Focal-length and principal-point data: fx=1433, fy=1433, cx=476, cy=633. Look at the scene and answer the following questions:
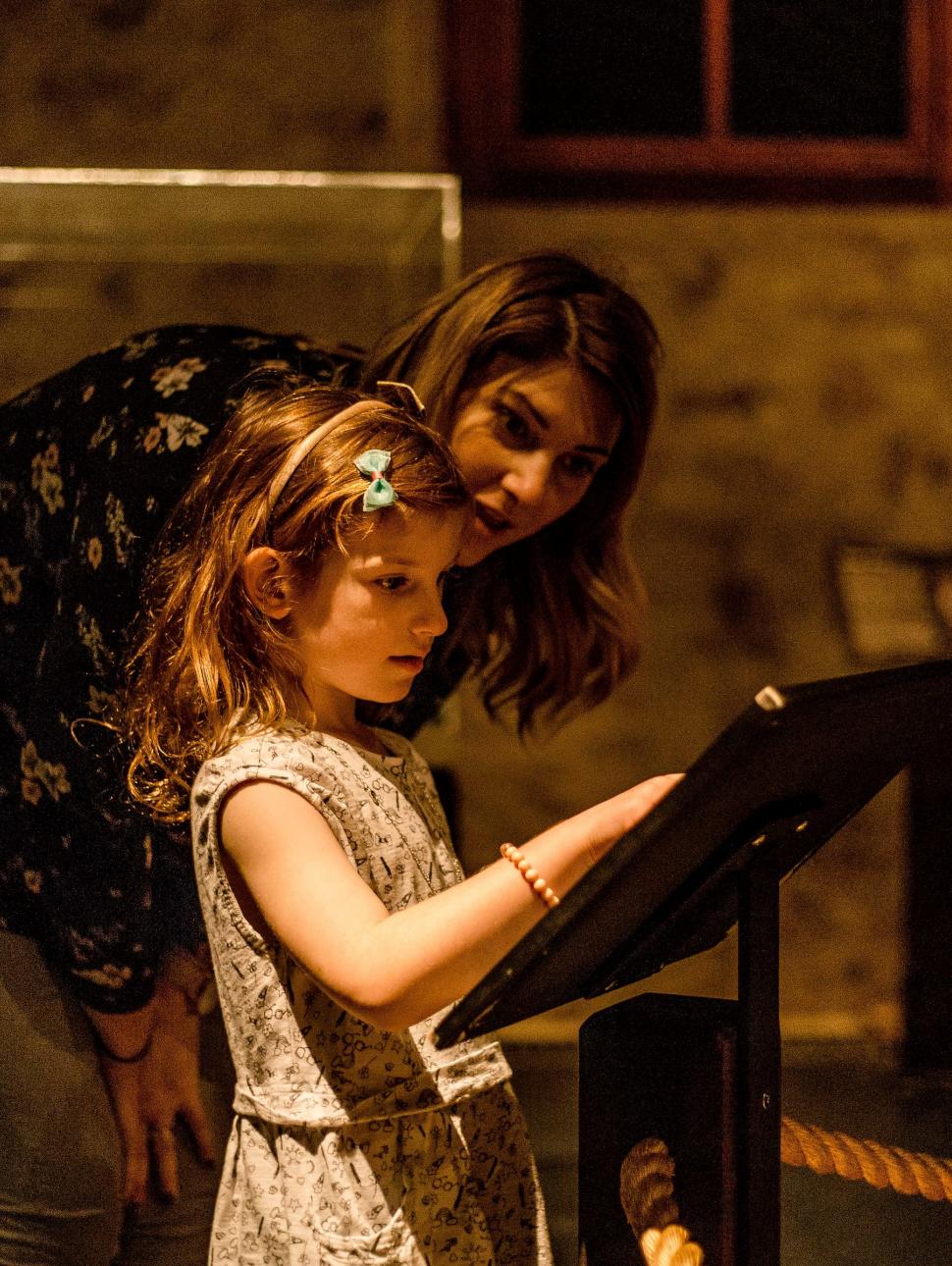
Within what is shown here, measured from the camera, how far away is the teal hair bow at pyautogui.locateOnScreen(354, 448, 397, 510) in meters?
1.25

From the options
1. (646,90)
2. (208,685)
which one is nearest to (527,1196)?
(208,685)

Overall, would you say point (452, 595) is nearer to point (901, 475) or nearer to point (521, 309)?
point (521, 309)

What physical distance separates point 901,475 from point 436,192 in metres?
1.69

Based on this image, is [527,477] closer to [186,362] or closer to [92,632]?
[186,362]

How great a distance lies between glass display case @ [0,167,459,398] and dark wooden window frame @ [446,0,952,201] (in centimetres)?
88

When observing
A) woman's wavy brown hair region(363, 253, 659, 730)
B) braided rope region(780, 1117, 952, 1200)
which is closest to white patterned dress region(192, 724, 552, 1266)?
braided rope region(780, 1117, 952, 1200)

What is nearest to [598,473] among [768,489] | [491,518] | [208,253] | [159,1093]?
[491,518]

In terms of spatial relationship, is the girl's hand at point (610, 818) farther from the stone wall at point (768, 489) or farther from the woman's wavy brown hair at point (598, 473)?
the stone wall at point (768, 489)

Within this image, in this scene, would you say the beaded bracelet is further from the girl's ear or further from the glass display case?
the glass display case

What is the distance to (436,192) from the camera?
8.13ft

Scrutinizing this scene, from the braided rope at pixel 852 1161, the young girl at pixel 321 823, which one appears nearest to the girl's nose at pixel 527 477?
the young girl at pixel 321 823

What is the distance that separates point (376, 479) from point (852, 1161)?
35.6 inches

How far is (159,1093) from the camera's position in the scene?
172 cm

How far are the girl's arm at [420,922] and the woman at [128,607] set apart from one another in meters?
0.50
